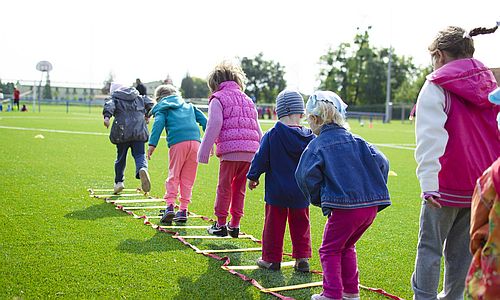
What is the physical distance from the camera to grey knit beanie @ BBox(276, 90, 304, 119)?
4.93 m

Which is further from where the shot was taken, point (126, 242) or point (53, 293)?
point (126, 242)

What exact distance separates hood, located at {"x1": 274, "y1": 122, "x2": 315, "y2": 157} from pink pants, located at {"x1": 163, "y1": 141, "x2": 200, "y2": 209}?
2136 millimetres

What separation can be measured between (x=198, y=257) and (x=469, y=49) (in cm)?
290

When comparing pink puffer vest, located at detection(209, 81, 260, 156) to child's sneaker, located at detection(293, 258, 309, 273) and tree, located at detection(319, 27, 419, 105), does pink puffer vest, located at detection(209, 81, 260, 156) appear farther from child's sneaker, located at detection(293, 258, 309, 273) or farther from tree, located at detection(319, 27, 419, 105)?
tree, located at detection(319, 27, 419, 105)

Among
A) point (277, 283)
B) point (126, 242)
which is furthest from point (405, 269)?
point (126, 242)

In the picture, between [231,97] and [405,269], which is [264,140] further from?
[405,269]

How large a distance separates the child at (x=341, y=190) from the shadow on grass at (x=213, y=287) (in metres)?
0.60

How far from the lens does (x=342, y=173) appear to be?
3873 mm

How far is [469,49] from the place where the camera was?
11.9ft

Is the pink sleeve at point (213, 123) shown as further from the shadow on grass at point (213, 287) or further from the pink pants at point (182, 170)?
the shadow on grass at point (213, 287)

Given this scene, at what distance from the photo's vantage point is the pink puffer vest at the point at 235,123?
591 centimetres

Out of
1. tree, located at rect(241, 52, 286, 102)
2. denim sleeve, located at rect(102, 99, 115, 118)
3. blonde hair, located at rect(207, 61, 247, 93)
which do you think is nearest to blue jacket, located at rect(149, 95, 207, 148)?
blonde hair, located at rect(207, 61, 247, 93)

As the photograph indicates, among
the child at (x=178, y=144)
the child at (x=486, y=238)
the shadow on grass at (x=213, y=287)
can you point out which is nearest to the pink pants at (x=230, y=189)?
the child at (x=178, y=144)

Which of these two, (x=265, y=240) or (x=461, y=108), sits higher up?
(x=461, y=108)
